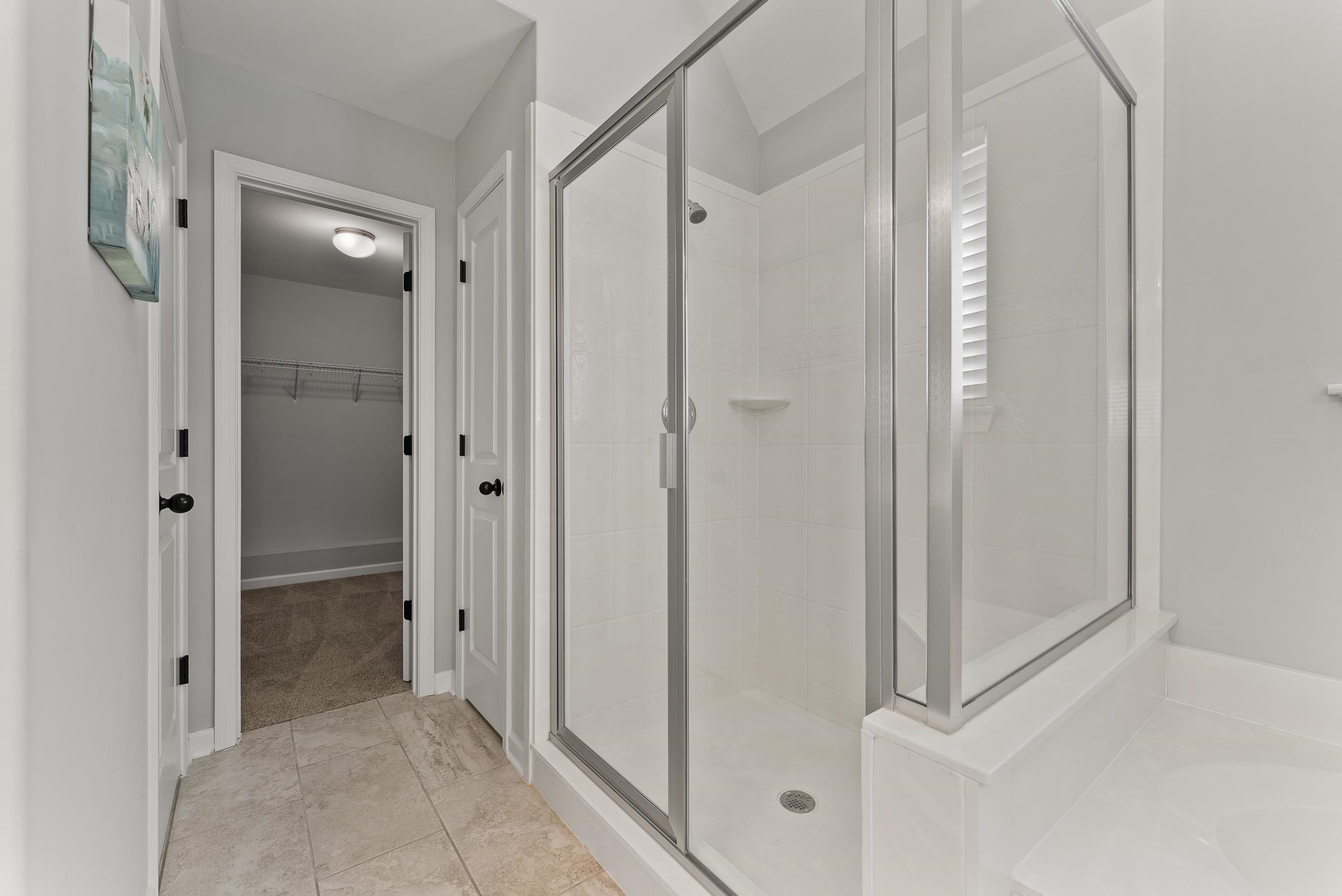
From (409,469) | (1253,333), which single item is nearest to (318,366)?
(409,469)

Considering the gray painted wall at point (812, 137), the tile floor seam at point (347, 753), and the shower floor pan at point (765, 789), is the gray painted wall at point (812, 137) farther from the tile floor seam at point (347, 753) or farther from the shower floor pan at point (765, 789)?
the tile floor seam at point (347, 753)

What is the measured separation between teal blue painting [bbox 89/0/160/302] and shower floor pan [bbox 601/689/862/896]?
1382 mm

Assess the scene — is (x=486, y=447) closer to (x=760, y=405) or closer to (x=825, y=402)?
(x=760, y=405)

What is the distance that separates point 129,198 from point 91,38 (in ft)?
0.63

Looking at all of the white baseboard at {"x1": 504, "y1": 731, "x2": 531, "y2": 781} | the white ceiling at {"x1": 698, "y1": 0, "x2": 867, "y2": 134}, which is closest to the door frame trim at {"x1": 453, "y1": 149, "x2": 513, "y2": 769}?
the white baseboard at {"x1": 504, "y1": 731, "x2": 531, "y2": 781}

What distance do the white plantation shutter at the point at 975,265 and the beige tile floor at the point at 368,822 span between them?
Result: 4.74 ft

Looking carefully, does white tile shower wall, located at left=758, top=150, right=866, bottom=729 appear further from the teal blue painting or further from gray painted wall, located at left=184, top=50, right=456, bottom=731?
gray painted wall, located at left=184, top=50, right=456, bottom=731

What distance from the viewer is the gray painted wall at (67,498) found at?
51 cm

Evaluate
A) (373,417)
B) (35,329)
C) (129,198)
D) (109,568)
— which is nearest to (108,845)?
(109,568)

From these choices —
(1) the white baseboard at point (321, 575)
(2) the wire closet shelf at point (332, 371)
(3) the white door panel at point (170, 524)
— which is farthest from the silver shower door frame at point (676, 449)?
(2) the wire closet shelf at point (332, 371)

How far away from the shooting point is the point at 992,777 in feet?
2.53

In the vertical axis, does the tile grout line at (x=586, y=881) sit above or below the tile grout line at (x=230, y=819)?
below

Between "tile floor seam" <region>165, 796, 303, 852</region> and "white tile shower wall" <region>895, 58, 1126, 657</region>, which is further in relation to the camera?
"tile floor seam" <region>165, 796, 303, 852</region>

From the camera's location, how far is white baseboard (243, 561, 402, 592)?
14.3 feet
